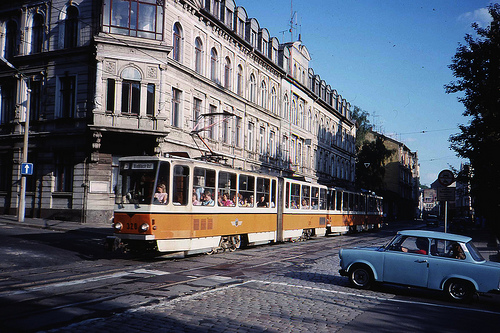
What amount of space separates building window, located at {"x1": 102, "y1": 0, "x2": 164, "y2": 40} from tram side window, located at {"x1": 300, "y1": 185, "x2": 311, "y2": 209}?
440 inches

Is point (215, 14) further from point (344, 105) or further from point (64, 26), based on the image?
point (344, 105)

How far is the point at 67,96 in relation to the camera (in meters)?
26.3

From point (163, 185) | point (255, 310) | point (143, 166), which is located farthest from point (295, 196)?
point (255, 310)

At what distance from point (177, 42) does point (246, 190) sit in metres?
13.5

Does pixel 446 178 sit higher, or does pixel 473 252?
pixel 446 178

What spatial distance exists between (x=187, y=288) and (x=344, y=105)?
58.2 meters

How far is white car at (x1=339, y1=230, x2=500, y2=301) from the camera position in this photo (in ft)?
31.4

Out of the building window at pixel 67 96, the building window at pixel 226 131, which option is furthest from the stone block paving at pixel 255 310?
the building window at pixel 226 131

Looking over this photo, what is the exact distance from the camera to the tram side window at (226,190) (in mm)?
16125

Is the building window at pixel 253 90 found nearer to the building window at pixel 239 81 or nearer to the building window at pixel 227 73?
the building window at pixel 239 81

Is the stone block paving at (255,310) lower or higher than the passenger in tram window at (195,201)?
lower

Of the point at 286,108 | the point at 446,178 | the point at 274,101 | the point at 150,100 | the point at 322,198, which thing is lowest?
the point at 322,198

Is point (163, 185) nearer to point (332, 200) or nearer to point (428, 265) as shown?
point (428, 265)

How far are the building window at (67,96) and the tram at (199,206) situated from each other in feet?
41.9
